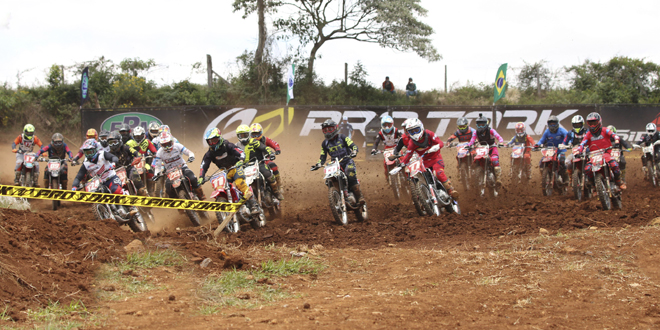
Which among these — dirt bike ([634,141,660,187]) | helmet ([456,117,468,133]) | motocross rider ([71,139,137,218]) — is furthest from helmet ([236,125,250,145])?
dirt bike ([634,141,660,187])

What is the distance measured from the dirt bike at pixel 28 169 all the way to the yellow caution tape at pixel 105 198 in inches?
315

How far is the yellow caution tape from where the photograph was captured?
6781mm

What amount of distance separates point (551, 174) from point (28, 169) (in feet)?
44.6

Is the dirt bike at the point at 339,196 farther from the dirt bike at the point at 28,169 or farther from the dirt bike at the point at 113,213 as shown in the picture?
the dirt bike at the point at 28,169

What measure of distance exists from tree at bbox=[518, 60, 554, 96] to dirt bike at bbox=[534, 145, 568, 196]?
69.6ft

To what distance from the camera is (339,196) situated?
10359 mm

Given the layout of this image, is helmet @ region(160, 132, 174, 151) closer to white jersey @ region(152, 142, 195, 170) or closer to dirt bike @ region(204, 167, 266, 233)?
white jersey @ region(152, 142, 195, 170)

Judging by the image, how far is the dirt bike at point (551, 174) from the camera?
44.8 ft

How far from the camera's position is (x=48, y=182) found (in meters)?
14.1

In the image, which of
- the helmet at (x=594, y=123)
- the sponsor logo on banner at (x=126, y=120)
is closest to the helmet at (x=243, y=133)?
the helmet at (x=594, y=123)

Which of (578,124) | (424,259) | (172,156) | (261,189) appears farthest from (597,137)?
(172,156)

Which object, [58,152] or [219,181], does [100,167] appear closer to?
[219,181]

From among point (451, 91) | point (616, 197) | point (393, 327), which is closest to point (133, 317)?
point (393, 327)

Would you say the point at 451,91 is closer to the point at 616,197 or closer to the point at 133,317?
the point at 616,197
